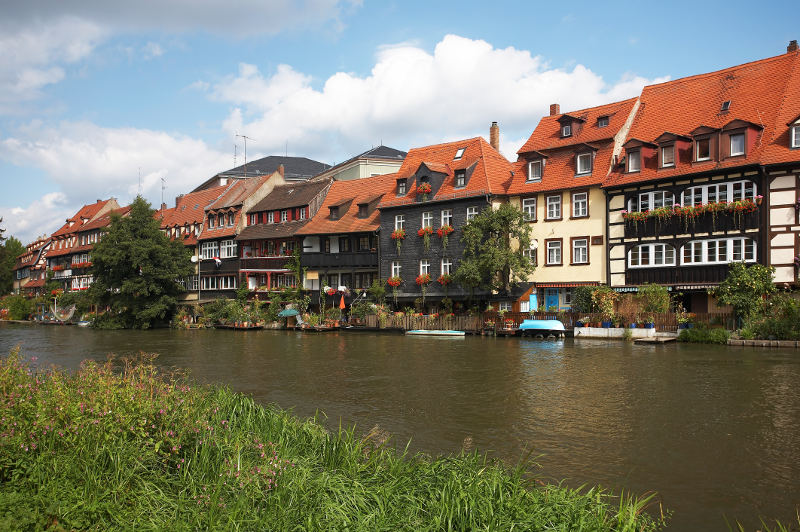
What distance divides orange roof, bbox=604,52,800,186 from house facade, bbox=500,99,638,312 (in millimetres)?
1447

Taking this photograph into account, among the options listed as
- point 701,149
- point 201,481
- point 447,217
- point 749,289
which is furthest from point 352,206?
point 201,481

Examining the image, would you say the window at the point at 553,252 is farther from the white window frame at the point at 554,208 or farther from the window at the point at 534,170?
the window at the point at 534,170

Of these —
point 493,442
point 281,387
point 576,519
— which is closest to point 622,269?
point 281,387

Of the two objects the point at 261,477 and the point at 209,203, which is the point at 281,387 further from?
the point at 209,203

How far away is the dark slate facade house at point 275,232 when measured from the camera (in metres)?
58.1

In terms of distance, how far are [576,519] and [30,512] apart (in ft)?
17.8

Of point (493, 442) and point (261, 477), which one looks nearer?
point (261, 477)

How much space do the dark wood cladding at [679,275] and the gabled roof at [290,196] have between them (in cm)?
2926

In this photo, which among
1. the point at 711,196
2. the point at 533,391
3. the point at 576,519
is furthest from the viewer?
the point at 711,196

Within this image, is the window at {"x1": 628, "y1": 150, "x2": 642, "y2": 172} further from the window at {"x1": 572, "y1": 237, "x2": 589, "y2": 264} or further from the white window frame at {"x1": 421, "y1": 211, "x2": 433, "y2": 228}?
the white window frame at {"x1": 421, "y1": 211, "x2": 433, "y2": 228}

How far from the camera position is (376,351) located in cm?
3234

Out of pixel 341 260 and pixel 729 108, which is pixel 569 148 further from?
pixel 341 260

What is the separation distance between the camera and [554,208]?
1654 inches

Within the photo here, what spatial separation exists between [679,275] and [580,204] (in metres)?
7.54
